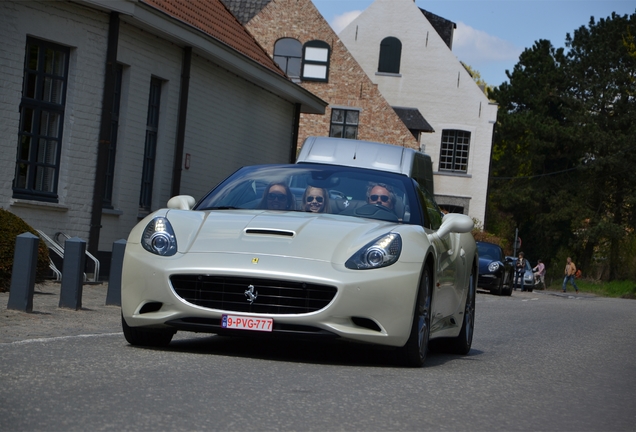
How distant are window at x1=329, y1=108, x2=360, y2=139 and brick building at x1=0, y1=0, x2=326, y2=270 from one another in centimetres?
2172

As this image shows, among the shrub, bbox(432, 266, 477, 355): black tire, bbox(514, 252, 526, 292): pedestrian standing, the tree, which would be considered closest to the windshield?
bbox(432, 266, 477, 355): black tire

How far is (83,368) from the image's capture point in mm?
6434

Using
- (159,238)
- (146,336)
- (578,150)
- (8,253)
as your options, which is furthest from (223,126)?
(578,150)

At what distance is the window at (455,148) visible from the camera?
169ft

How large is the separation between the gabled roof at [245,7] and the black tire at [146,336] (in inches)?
1517

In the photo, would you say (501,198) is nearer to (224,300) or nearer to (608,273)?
(608,273)

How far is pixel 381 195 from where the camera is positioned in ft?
27.7

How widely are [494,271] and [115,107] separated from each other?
1654 cm

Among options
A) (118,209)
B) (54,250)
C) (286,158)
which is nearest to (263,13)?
(286,158)

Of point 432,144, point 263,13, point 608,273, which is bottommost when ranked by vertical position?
point 608,273

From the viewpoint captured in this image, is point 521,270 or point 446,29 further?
point 446,29

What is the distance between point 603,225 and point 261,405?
5353 centimetres

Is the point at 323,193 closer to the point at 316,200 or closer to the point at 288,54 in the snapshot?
the point at 316,200

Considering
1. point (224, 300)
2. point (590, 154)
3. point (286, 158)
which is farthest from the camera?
point (590, 154)
